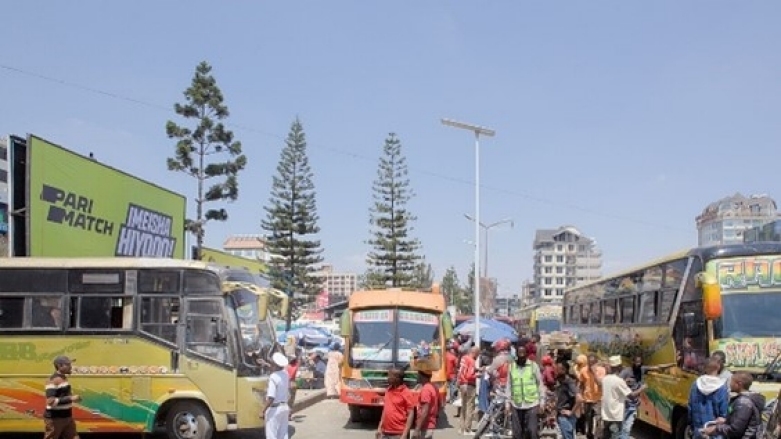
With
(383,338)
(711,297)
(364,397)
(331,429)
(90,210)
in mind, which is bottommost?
(331,429)

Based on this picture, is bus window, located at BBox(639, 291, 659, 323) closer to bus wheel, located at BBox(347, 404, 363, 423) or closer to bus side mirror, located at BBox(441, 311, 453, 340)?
bus side mirror, located at BBox(441, 311, 453, 340)

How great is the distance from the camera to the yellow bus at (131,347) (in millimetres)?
11914

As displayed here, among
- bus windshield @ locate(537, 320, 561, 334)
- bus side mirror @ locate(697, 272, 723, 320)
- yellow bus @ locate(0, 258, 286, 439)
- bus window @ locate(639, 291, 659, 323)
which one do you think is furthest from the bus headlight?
bus windshield @ locate(537, 320, 561, 334)

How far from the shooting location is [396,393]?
7.81m

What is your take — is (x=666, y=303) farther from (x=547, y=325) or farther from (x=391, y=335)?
(x=547, y=325)

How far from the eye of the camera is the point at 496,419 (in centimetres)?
1288

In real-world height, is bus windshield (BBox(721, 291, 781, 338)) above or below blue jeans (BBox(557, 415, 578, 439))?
above

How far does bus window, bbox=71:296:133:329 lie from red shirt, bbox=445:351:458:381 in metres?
6.52

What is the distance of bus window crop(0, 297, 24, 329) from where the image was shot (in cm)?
1203

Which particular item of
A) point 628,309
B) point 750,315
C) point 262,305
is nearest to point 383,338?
point 262,305

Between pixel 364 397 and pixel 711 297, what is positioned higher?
pixel 711 297

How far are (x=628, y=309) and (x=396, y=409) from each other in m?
8.44

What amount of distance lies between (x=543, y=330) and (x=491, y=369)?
1085 inches

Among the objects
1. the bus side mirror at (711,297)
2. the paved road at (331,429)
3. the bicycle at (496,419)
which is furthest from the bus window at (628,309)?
the bus side mirror at (711,297)
